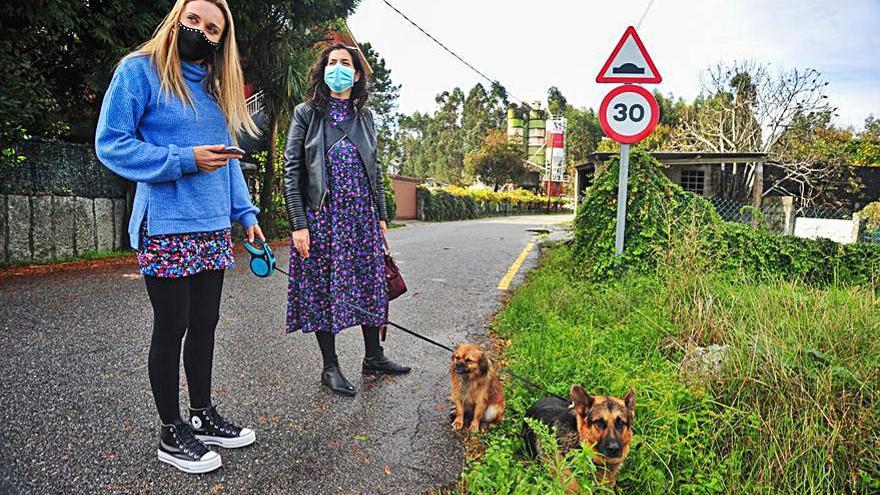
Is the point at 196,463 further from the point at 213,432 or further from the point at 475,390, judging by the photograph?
the point at 475,390

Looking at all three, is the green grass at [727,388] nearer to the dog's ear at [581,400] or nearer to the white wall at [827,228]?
the dog's ear at [581,400]

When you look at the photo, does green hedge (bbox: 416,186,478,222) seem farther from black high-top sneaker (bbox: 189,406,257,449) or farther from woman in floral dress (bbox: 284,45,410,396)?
black high-top sneaker (bbox: 189,406,257,449)

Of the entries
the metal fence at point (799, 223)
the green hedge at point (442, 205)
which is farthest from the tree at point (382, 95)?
the metal fence at point (799, 223)

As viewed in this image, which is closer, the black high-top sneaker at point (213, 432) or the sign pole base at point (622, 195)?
the black high-top sneaker at point (213, 432)

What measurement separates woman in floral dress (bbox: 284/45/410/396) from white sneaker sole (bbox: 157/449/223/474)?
3.35ft

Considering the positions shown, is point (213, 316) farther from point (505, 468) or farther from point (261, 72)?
point (261, 72)

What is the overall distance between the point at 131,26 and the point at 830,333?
380 inches

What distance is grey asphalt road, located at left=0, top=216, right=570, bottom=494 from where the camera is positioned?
2.32m

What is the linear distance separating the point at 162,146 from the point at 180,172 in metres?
0.17

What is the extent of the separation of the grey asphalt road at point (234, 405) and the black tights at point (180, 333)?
1.03 feet

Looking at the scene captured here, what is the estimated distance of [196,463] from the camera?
90.9 inches

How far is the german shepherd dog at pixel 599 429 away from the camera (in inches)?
90.5

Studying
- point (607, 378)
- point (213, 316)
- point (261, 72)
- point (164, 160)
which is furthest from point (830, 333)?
point (261, 72)

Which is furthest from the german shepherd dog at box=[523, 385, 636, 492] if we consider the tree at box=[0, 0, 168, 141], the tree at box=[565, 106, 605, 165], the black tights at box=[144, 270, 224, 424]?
the tree at box=[565, 106, 605, 165]
